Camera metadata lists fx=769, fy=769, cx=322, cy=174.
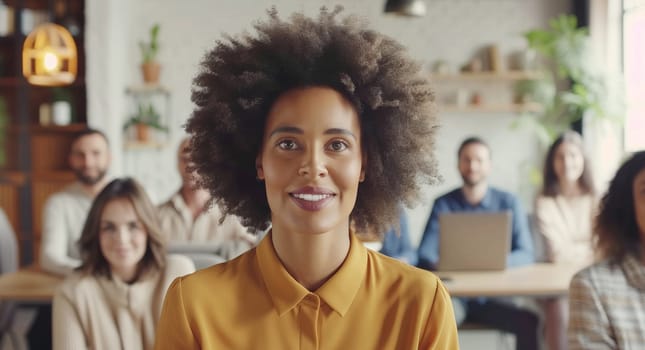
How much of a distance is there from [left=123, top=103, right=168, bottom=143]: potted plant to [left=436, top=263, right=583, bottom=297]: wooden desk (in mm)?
3573

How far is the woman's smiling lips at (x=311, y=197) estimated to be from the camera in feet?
3.79

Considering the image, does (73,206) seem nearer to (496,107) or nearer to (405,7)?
(405,7)

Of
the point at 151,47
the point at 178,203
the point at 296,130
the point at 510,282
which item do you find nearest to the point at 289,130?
the point at 296,130

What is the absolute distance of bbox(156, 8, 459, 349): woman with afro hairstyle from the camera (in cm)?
118

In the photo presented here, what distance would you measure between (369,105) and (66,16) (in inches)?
221

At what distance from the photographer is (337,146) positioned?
1.19m

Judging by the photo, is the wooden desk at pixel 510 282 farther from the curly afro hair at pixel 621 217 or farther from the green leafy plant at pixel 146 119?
the green leafy plant at pixel 146 119

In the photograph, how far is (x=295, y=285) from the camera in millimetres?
1228

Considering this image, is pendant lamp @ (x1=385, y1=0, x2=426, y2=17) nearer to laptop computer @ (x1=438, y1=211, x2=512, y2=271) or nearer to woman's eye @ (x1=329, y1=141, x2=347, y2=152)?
laptop computer @ (x1=438, y1=211, x2=512, y2=271)

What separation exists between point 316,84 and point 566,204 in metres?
3.26

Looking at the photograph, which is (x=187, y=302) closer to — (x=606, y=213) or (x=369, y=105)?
(x=369, y=105)

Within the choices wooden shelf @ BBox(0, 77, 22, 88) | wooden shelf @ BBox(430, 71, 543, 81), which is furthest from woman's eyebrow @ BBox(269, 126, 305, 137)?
wooden shelf @ BBox(0, 77, 22, 88)

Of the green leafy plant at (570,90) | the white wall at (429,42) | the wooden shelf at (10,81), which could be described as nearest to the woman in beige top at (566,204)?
the green leafy plant at (570,90)

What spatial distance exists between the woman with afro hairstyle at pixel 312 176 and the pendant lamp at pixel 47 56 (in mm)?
2844
